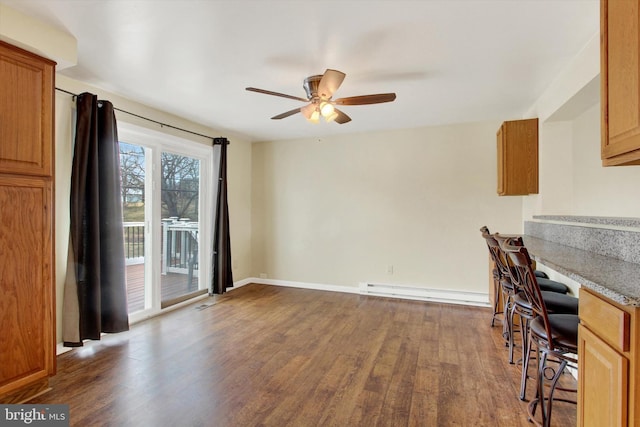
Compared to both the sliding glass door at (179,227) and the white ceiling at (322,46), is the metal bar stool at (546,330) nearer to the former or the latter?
the white ceiling at (322,46)

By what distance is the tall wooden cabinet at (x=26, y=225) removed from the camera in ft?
6.43

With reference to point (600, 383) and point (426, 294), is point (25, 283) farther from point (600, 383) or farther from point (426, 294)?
point (426, 294)

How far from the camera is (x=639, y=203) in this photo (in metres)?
2.14

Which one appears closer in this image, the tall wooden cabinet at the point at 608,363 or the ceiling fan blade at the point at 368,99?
the tall wooden cabinet at the point at 608,363

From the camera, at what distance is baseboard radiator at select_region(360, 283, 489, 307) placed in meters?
4.18

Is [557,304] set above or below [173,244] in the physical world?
below

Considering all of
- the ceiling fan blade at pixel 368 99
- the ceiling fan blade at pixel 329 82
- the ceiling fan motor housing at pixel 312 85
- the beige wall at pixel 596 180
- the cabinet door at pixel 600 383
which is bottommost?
the cabinet door at pixel 600 383

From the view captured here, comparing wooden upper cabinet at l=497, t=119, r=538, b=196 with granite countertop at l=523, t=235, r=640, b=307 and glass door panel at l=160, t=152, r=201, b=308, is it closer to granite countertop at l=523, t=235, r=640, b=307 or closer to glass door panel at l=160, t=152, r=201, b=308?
granite countertop at l=523, t=235, r=640, b=307

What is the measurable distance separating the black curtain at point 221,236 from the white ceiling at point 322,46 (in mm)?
1161

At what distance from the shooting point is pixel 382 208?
4656mm

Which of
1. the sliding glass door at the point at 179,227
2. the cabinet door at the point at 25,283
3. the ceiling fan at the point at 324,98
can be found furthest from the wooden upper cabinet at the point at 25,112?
the sliding glass door at the point at 179,227

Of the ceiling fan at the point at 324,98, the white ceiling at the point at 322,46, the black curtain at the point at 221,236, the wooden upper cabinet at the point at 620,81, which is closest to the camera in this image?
the wooden upper cabinet at the point at 620,81

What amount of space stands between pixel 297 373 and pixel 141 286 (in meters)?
2.40

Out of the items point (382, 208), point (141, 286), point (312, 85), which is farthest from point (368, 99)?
point (141, 286)
